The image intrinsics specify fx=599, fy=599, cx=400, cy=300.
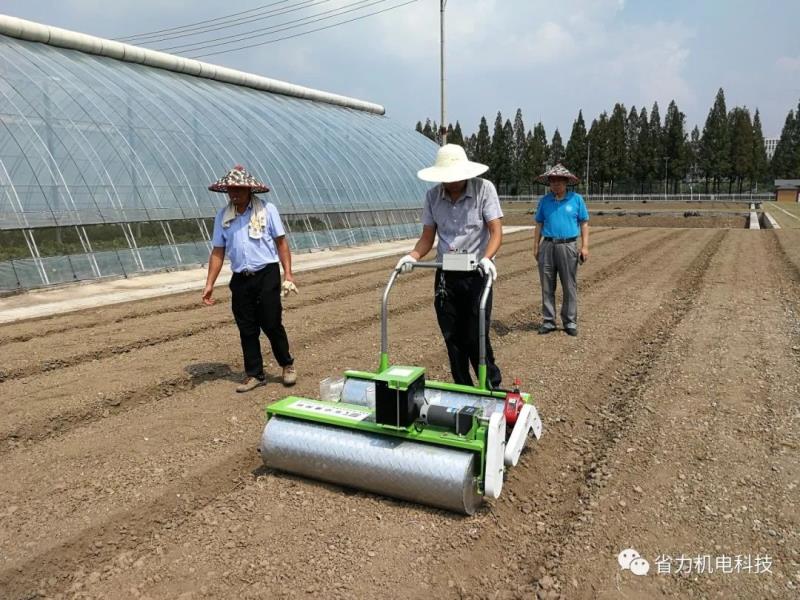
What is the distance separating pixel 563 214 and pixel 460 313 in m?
3.39

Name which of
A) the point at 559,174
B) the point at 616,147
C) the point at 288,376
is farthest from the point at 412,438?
the point at 616,147

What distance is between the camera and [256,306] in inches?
209

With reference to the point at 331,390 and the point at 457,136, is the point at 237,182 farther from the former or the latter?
the point at 457,136

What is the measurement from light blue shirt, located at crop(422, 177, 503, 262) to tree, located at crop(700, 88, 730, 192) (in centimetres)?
7804

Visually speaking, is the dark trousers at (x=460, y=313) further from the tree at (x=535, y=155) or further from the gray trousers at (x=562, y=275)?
the tree at (x=535, y=155)

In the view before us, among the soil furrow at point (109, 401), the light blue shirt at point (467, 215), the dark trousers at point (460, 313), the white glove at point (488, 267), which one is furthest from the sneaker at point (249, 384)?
the white glove at point (488, 267)

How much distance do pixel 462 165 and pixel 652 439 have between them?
7.73ft

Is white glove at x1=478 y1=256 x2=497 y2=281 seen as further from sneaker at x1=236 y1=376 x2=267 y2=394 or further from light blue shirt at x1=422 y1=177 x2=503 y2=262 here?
sneaker at x1=236 y1=376 x2=267 y2=394

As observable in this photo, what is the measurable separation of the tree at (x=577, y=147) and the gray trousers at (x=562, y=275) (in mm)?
72804

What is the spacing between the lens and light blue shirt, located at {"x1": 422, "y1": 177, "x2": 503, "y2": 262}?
434 centimetres

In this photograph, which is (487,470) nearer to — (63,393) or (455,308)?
(455,308)

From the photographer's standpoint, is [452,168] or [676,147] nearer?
[452,168]

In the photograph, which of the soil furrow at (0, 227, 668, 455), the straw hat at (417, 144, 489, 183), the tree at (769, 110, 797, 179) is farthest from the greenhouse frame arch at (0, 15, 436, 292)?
the tree at (769, 110, 797, 179)

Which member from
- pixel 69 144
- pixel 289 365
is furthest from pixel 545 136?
pixel 289 365
